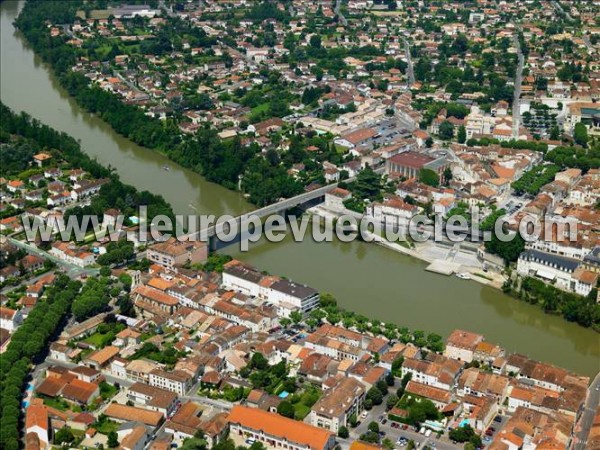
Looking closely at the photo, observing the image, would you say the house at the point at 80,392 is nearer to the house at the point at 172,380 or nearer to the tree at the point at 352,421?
the house at the point at 172,380

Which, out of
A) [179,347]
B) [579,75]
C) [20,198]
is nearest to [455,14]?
[579,75]

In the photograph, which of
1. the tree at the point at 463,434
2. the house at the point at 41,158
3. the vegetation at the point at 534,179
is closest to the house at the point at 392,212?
the vegetation at the point at 534,179

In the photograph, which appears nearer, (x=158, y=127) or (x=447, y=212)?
(x=447, y=212)

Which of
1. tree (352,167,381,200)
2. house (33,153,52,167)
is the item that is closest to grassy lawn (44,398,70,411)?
tree (352,167,381,200)

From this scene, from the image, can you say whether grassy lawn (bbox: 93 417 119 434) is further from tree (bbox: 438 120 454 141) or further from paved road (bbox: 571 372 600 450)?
tree (bbox: 438 120 454 141)

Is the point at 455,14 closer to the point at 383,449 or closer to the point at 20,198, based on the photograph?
the point at 20,198

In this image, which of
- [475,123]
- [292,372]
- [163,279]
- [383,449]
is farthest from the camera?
[475,123]
